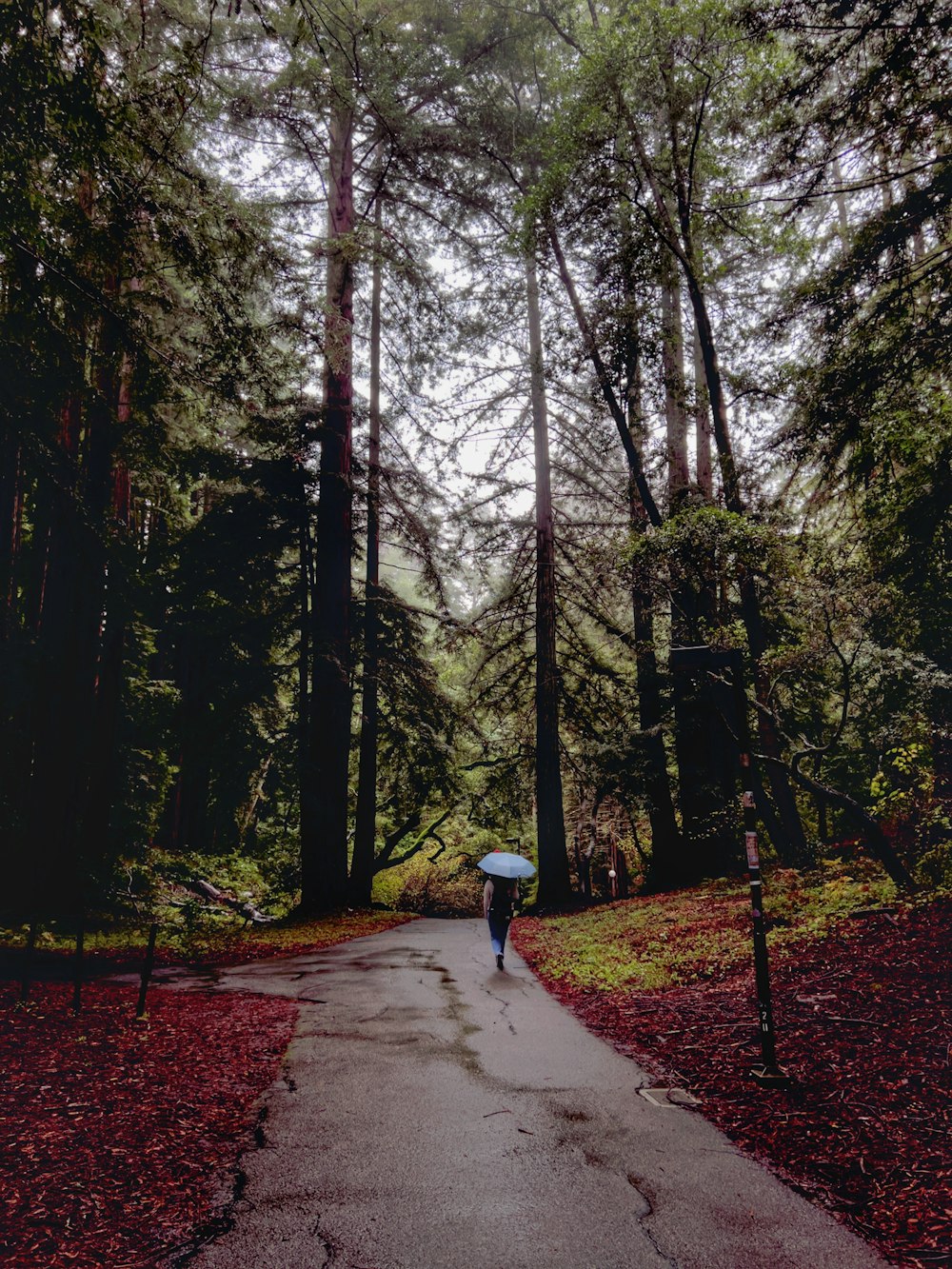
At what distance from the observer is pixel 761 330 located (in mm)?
8016

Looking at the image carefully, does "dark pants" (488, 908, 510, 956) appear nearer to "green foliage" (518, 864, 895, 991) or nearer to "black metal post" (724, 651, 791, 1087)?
"green foliage" (518, 864, 895, 991)

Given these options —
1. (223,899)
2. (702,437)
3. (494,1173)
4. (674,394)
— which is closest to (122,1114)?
(494,1173)

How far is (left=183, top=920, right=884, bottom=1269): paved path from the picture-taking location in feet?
9.04

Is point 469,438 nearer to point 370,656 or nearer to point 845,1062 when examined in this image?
point 370,656

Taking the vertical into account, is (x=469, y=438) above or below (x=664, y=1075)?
above

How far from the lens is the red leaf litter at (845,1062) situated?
10.6 feet

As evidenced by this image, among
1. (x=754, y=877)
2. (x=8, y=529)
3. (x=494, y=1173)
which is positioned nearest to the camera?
(x=494, y=1173)

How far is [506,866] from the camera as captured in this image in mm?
9414

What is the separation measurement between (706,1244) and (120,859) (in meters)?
13.2

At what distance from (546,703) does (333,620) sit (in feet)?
19.3

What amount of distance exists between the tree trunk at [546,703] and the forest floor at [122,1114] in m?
9.77

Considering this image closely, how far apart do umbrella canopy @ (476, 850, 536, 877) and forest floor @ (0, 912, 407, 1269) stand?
3.35 meters

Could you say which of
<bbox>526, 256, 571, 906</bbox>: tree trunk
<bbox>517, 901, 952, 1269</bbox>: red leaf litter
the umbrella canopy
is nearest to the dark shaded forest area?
<bbox>526, 256, 571, 906</bbox>: tree trunk

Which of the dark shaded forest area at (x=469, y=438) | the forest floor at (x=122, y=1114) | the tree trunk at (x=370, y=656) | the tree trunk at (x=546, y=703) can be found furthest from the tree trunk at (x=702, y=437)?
the forest floor at (x=122, y=1114)
